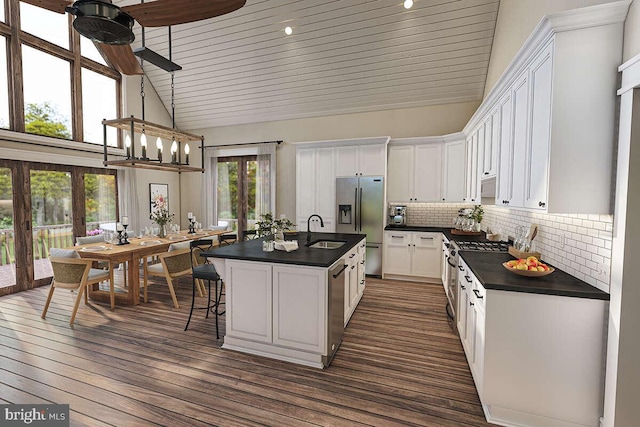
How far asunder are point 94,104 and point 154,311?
14.8 feet

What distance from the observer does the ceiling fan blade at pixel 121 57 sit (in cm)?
281

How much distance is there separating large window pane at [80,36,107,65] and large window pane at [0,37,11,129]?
1164mm

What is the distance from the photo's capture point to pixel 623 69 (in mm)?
1745

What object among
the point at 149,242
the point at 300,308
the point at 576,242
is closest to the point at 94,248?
the point at 149,242

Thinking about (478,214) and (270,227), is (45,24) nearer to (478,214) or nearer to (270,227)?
(270,227)

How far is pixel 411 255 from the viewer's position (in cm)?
A: 516

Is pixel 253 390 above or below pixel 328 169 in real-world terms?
below

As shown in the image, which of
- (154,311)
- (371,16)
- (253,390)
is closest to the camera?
(253,390)

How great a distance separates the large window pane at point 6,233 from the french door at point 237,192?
11.5 ft

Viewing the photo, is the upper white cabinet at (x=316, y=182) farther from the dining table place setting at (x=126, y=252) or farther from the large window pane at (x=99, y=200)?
the large window pane at (x=99, y=200)

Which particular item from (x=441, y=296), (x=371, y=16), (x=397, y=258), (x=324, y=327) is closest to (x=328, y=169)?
(x=397, y=258)

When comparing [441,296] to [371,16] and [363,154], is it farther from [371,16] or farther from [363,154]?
[371,16]

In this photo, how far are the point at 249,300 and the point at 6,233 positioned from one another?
4.56m

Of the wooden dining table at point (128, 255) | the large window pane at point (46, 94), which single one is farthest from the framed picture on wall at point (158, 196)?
the wooden dining table at point (128, 255)
